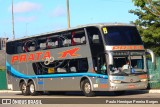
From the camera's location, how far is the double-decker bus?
843 inches

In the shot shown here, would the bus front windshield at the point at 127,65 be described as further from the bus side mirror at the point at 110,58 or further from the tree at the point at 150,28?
the tree at the point at 150,28

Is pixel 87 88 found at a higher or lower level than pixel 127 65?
lower

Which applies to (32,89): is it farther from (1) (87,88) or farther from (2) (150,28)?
(2) (150,28)

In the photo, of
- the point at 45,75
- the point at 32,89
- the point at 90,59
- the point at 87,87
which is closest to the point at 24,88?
the point at 32,89

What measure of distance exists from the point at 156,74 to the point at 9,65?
35.7ft

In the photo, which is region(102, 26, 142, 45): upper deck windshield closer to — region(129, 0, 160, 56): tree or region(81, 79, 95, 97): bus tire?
region(81, 79, 95, 97): bus tire

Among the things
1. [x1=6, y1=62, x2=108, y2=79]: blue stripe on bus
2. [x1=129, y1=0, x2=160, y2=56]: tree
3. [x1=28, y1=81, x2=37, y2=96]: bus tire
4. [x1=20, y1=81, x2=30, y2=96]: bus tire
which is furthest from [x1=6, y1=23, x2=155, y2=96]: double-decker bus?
[x1=129, y1=0, x2=160, y2=56]: tree

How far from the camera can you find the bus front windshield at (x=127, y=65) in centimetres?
2138

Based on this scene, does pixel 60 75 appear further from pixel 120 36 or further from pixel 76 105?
pixel 76 105

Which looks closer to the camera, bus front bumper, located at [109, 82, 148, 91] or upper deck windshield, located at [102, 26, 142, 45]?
bus front bumper, located at [109, 82, 148, 91]

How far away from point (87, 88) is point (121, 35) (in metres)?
3.57

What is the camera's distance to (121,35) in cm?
2189

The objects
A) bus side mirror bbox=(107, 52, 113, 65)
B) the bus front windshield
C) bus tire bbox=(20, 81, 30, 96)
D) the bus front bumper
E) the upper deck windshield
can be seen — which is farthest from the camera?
bus tire bbox=(20, 81, 30, 96)

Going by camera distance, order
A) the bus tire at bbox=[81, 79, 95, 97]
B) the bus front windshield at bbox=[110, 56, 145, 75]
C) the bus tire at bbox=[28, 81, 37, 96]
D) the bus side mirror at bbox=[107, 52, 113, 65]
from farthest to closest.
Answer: the bus tire at bbox=[28, 81, 37, 96]
the bus tire at bbox=[81, 79, 95, 97]
the bus front windshield at bbox=[110, 56, 145, 75]
the bus side mirror at bbox=[107, 52, 113, 65]
